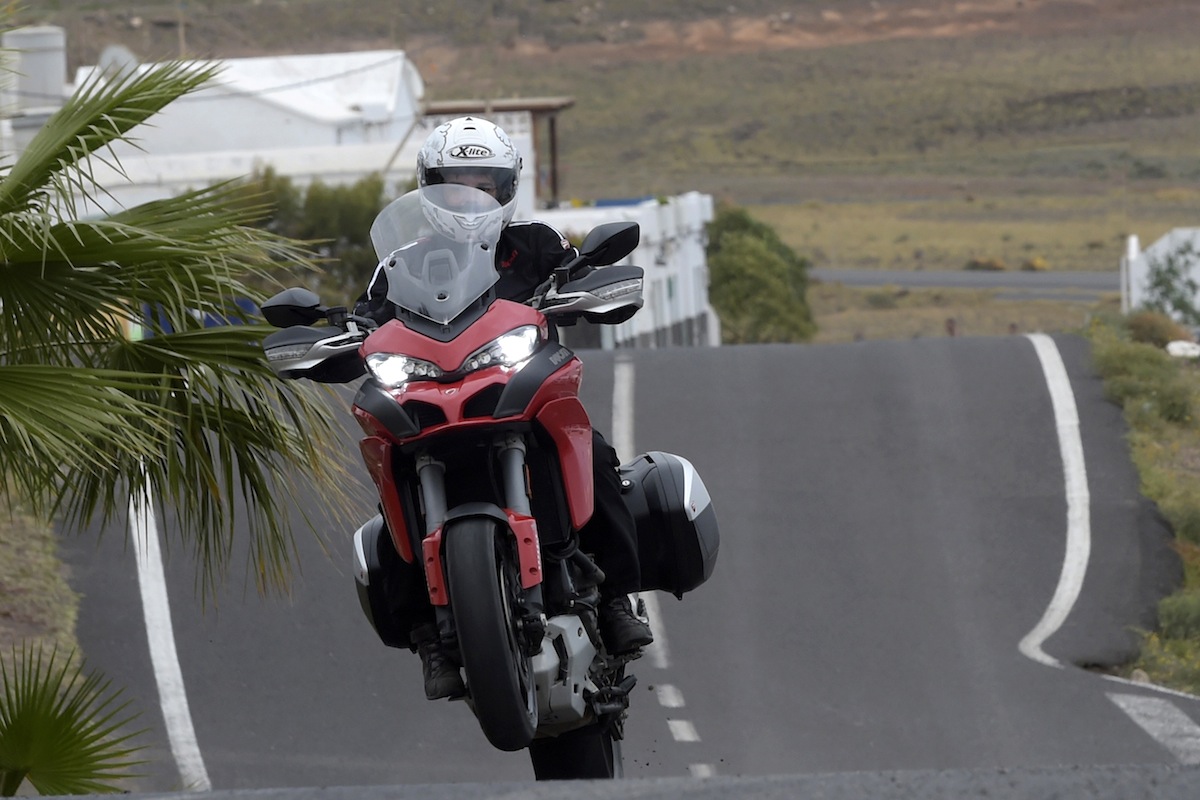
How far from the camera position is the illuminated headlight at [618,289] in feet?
17.8

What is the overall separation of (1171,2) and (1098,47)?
7.15 metres

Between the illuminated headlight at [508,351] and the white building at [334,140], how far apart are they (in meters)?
24.2

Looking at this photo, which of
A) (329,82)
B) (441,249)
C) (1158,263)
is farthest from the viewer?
(329,82)

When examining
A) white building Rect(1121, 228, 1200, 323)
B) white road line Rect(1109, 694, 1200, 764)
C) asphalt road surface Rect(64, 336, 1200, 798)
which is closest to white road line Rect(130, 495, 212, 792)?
asphalt road surface Rect(64, 336, 1200, 798)

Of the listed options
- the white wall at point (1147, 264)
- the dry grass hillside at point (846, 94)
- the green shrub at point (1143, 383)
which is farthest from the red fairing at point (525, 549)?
the dry grass hillside at point (846, 94)

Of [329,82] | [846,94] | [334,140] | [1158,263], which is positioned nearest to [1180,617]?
[1158,263]

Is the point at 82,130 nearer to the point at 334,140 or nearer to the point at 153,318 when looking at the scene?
the point at 153,318

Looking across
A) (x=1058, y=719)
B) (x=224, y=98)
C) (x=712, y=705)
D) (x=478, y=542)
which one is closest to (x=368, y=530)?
(x=478, y=542)

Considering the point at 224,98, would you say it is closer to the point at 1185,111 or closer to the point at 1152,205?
the point at 1152,205

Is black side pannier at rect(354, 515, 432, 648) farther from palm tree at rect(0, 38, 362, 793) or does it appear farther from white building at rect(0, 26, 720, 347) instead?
white building at rect(0, 26, 720, 347)

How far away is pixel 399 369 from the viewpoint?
5.07 m

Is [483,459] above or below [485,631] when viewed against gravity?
above

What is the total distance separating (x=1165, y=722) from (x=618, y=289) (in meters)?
5.02

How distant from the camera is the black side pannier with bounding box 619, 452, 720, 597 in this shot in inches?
234
